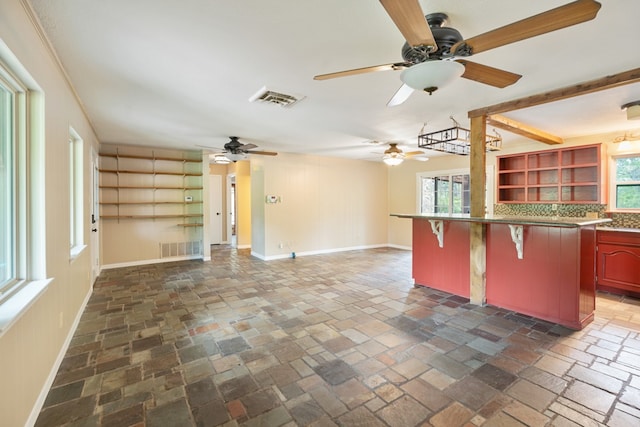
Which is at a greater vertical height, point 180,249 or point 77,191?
point 77,191

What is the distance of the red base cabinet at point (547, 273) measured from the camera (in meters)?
3.07

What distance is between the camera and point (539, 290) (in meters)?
3.33

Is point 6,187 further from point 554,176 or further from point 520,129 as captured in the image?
point 554,176

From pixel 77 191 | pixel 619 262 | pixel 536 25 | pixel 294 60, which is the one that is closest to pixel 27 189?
pixel 77 191

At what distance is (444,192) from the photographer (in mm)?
7504

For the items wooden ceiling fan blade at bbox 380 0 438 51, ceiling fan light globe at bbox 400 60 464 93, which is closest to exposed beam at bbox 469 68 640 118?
ceiling fan light globe at bbox 400 60 464 93

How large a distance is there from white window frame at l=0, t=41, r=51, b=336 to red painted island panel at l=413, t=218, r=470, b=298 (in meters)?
4.30

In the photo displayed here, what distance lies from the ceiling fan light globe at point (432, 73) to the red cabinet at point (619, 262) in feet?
14.3

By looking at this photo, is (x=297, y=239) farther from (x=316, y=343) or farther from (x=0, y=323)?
(x=0, y=323)

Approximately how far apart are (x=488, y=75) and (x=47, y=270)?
3.45 m

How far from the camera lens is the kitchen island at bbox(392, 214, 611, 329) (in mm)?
3082

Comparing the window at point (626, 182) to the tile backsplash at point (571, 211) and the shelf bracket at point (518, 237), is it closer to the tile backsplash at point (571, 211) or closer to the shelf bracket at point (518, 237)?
the tile backsplash at point (571, 211)

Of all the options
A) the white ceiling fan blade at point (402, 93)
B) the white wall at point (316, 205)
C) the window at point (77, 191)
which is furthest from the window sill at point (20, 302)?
the white wall at point (316, 205)

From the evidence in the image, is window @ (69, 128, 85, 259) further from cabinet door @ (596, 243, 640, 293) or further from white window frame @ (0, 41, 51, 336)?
cabinet door @ (596, 243, 640, 293)
